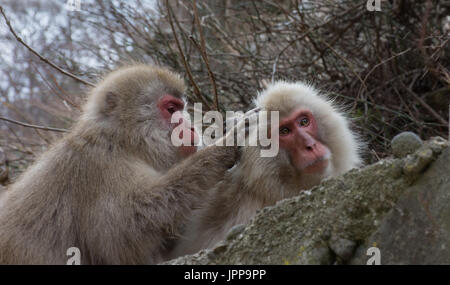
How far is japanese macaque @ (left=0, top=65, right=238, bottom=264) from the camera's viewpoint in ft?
11.3

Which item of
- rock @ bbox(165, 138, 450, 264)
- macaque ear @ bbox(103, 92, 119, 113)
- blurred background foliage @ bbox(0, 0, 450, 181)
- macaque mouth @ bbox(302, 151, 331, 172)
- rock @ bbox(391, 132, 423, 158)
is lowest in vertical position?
rock @ bbox(165, 138, 450, 264)

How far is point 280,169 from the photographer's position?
149 inches

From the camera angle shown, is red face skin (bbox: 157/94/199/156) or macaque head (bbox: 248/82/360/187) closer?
macaque head (bbox: 248/82/360/187)

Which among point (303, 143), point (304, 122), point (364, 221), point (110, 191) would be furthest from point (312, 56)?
point (364, 221)

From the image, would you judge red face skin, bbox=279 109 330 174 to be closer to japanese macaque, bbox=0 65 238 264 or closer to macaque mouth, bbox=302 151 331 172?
macaque mouth, bbox=302 151 331 172

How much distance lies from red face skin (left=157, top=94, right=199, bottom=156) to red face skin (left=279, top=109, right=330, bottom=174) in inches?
23.3

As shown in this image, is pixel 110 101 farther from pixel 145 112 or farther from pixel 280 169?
pixel 280 169

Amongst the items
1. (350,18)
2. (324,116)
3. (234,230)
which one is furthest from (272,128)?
(350,18)

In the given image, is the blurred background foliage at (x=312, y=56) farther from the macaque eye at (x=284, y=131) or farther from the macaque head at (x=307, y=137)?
the macaque eye at (x=284, y=131)

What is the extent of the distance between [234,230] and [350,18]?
3728mm

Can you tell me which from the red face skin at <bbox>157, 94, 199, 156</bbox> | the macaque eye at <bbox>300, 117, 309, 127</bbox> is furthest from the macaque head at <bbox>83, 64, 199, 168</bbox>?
the macaque eye at <bbox>300, 117, 309, 127</bbox>

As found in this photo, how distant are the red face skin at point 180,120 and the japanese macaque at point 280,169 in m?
0.33

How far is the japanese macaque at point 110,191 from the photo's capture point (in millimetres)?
3432

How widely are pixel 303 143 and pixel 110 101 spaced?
1370 mm
